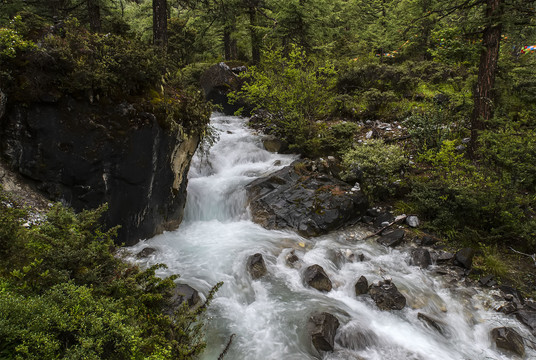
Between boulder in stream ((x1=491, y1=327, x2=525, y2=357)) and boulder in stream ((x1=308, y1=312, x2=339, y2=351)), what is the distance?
117 inches

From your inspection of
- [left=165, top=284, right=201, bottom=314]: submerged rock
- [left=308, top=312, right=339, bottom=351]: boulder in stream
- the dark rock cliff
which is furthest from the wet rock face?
the dark rock cliff

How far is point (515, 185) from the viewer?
7.74m

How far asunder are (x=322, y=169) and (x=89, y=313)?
9.29 meters

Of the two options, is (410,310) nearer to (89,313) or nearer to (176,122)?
(89,313)

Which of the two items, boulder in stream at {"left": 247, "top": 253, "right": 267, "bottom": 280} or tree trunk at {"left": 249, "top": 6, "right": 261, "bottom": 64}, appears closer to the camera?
boulder in stream at {"left": 247, "top": 253, "right": 267, "bottom": 280}

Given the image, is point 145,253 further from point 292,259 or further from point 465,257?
point 465,257

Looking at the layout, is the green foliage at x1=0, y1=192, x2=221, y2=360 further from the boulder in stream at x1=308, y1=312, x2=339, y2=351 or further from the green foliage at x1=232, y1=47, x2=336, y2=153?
the green foliage at x1=232, y1=47, x2=336, y2=153

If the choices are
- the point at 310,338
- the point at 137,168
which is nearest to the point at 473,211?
the point at 310,338

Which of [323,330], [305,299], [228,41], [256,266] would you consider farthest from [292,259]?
[228,41]

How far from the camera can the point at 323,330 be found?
4.96 meters

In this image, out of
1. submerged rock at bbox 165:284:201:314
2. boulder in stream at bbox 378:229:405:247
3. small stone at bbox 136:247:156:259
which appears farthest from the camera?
boulder in stream at bbox 378:229:405:247

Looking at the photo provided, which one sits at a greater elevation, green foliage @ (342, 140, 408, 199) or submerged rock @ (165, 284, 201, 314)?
green foliage @ (342, 140, 408, 199)

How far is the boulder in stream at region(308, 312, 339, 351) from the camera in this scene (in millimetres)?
4875

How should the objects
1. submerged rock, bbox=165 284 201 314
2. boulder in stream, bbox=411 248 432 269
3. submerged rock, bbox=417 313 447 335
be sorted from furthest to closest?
boulder in stream, bbox=411 248 432 269, submerged rock, bbox=417 313 447 335, submerged rock, bbox=165 284 201 314
